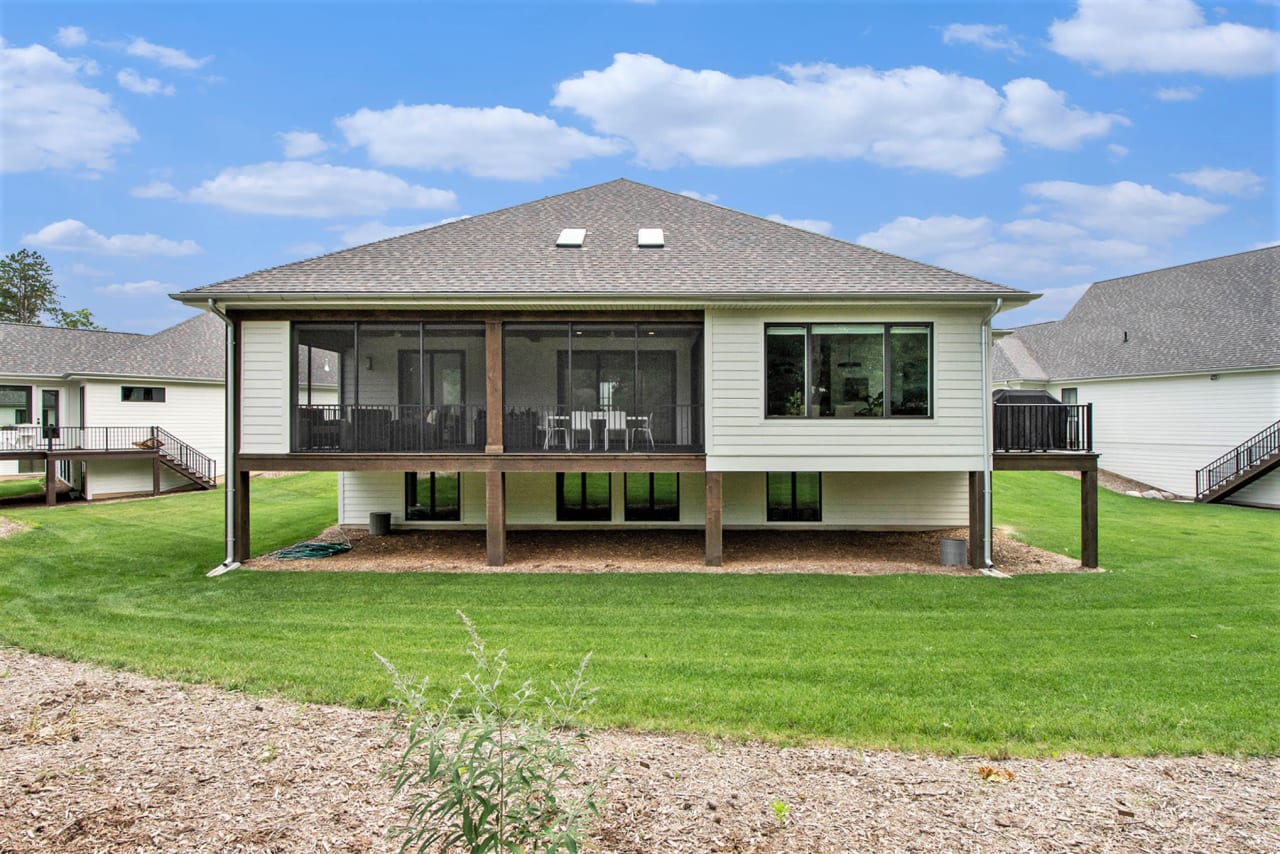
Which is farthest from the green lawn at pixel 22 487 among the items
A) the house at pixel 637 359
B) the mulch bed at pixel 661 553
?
the house at pixel 637 359

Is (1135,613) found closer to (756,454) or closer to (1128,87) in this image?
(756,454)

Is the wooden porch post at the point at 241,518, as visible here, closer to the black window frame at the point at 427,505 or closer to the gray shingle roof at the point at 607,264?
the gray shingle roof at the point at 607,264

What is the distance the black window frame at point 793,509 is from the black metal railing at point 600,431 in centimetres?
281

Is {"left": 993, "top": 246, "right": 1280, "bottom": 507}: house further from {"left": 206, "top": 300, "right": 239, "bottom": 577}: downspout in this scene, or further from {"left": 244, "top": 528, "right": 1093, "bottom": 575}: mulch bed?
{"left": 206, "top": 300, "right": 239, "bottom": 577}: downspout

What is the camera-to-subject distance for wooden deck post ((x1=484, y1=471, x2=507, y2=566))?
1123 centimetres

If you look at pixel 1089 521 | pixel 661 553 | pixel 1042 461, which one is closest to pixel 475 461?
pixel 661 553

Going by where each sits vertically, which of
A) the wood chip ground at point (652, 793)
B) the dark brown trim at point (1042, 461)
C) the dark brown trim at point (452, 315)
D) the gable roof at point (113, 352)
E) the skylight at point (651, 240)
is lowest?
the wood chip ground at point (652, 793)

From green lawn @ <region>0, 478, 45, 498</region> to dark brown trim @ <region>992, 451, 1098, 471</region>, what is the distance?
27.1m

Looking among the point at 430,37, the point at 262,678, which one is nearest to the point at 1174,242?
the point at 430,37

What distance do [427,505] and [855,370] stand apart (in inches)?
362

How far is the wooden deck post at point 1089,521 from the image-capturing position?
435 inches

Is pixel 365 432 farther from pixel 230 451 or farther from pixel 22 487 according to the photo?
pixel 22 487

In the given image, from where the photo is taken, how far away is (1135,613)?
326 inches

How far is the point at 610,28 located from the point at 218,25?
9.74m
